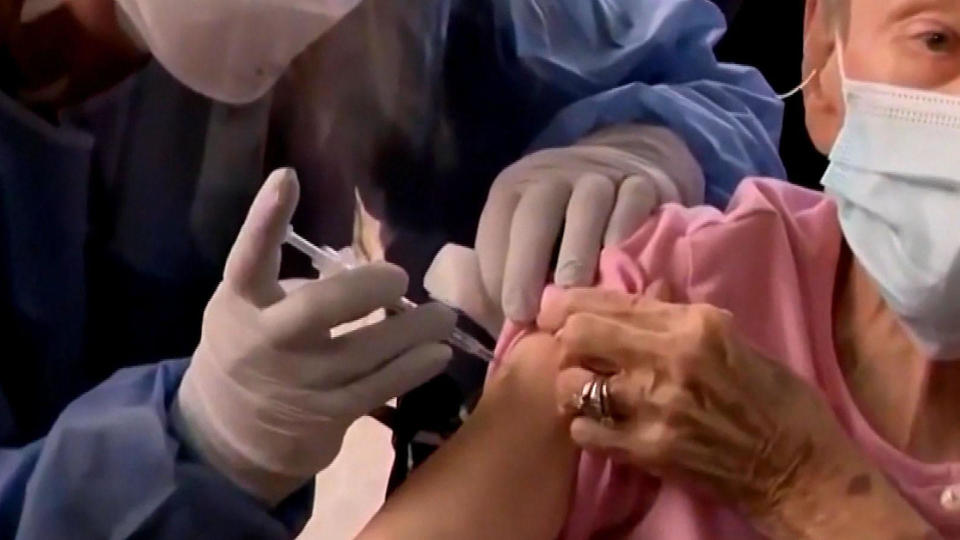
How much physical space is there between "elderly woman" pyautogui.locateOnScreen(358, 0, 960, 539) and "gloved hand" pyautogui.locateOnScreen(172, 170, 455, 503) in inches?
3.4

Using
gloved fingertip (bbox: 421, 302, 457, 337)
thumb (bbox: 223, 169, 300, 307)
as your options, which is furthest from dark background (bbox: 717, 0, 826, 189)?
thumb (bbox: 223, 169, 300, 307)

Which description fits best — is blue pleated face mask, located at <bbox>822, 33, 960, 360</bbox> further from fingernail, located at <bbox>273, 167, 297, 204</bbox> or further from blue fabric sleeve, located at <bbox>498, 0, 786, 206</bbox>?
fingernail, located at <bbox>273, 167, 297, 204</bbox>

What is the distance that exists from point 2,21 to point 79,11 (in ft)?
0.20

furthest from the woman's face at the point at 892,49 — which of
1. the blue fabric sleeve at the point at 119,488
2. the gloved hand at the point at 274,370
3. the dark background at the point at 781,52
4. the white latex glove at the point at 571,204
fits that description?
the dark background at the point at 781,52

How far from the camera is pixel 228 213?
1.33 meters

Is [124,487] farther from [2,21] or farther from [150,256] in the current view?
[2,21]

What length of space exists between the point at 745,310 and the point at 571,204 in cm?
18

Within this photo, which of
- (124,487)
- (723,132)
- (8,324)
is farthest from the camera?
(723,132)

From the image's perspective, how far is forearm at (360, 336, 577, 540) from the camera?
3.69 feet

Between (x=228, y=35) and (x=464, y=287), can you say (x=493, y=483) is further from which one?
(x=228, y=35)

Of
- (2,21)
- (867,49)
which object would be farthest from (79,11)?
(867,49)

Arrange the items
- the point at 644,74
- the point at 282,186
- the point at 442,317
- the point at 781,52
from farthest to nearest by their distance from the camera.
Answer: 1. the point at 781,52
2. the point at 644,74
3. the point at 442,317
4. the point at 282,186

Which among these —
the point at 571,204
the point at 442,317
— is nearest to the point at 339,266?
the point at 442,317

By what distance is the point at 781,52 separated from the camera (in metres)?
1.99
